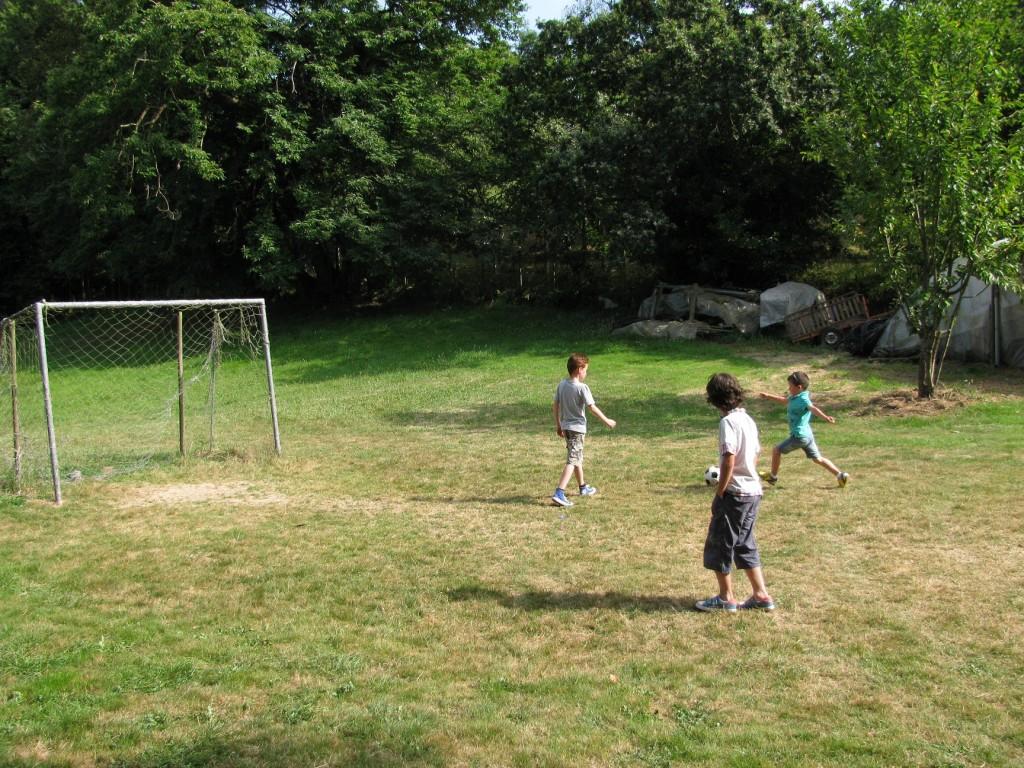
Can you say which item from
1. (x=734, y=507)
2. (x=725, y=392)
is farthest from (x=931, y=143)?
(x=734, y=507)

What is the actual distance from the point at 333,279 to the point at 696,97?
13.6 meters

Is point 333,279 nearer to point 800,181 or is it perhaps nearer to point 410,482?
point 800,181

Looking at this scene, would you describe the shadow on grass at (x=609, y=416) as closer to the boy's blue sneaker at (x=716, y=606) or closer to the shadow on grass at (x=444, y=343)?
the shadow on grass at (x=444, y=343)

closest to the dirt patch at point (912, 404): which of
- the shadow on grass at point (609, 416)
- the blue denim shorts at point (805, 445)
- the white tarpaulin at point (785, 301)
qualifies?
the shadow on grass at point (609, 416)

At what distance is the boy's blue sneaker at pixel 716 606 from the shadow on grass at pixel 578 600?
90 millimetres

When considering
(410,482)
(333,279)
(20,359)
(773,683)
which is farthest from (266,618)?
(333,279)

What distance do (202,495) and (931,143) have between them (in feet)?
36.5

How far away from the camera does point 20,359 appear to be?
715 inches

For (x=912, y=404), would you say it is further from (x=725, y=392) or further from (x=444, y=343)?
(x=444, y=343)

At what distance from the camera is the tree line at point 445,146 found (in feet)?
73.6

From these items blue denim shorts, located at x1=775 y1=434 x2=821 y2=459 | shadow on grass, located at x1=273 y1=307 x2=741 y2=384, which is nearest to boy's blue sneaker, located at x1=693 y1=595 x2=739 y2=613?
blue denim shorts, located at x1=775 y1=434 x2=821 y2=459

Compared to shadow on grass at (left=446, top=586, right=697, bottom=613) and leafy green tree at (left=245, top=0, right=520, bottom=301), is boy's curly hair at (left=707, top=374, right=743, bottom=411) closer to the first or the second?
shadow on grass at (left=446, top=586, right=697, bottom=613)

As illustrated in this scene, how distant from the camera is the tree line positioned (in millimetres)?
22438

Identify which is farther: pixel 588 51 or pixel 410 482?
pixel 588 51
